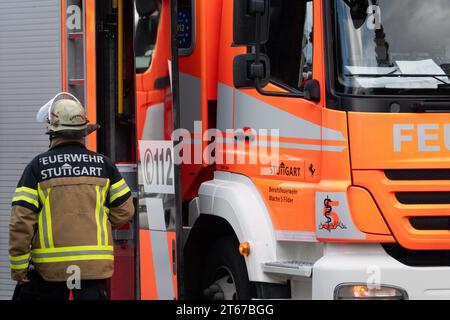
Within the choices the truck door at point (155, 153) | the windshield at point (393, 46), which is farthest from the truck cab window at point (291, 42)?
the truck door at point (155, 153)

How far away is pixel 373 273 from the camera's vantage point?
16.9 ft

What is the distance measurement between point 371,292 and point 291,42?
160cm

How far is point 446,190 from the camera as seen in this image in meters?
5.25

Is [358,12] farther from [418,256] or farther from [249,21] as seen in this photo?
[418,256]

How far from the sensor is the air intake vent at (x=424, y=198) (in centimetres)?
526

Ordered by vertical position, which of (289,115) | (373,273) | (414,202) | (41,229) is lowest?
(373,273)

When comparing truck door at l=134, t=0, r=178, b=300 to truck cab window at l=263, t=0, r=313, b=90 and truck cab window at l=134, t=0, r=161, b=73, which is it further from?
truck cab window at l=263, t=0, r=313, b=90

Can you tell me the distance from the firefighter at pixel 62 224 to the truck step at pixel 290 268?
0.95m

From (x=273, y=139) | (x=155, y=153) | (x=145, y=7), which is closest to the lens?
(x=273, y=139)


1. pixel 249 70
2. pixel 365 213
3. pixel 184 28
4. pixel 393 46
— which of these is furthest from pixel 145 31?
pixel 365 213

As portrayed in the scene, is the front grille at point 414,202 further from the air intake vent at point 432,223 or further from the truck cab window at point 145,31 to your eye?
the truck cab window at point 145,31

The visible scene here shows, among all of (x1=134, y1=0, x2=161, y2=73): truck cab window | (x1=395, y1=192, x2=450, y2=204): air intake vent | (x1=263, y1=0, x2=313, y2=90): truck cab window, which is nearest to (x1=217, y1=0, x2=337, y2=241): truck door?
(x1=263, y1=0, x2=313, y2=90): truck cab window

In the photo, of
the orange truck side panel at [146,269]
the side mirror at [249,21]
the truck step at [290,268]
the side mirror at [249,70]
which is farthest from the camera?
the orange truck side panel at [146,269]
